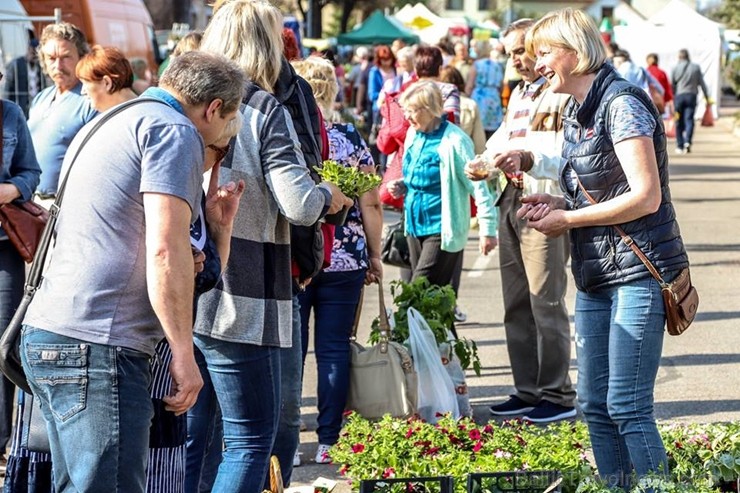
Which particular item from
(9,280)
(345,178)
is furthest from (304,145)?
(9,280)

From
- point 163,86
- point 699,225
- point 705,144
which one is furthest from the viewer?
point 705,144

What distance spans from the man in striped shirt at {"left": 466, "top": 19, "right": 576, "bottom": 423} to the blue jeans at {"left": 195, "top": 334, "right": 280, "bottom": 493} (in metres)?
2.14

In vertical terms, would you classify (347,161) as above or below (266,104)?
below

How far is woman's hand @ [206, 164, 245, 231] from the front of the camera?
3734mm

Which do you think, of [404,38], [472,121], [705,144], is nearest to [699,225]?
[472,121]

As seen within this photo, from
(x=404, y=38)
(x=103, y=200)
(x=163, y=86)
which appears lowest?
(x=404, y=38)

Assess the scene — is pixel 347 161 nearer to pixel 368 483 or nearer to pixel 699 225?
pixel 368 483

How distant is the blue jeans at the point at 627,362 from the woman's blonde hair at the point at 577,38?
752mm

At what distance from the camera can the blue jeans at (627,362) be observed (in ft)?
13.6

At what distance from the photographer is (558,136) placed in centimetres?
581

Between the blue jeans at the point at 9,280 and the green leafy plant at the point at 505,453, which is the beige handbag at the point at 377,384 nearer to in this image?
the green leafy plant at the point at 505,453

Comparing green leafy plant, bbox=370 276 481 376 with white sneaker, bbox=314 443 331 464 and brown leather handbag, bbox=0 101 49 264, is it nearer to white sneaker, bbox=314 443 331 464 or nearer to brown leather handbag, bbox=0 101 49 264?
white sneaker, bbox=314 443 331 464

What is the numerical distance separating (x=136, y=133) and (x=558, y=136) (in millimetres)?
2962

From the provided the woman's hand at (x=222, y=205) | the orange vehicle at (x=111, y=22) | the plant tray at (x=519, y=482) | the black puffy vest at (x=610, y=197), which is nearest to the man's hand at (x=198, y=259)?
the woman's hand at (x=222, y=205)
